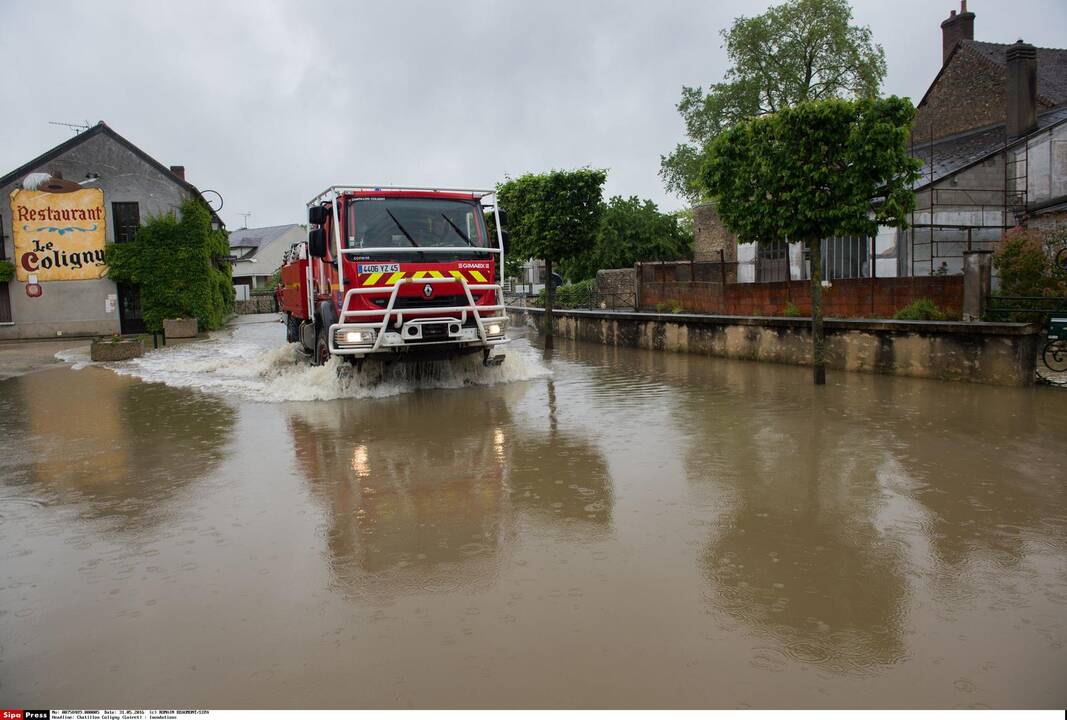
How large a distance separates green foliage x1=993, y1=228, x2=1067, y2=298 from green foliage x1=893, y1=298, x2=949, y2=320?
114cm

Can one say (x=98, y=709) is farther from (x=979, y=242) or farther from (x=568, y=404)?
(x=979, y=242)

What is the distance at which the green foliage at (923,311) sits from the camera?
14312 millimetres

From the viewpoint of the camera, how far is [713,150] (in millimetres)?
12984

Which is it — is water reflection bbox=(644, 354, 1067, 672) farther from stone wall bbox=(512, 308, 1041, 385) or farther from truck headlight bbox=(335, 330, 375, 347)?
truck headlight bbox=(335, 330, 375, 347)

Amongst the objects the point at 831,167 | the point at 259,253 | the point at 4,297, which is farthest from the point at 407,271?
the point at 259,253

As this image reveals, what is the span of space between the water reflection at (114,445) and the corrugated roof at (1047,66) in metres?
29.1

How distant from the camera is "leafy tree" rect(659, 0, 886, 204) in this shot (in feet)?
141

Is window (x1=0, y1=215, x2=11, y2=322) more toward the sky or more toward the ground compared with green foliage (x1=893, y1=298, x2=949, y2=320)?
more toward the sky

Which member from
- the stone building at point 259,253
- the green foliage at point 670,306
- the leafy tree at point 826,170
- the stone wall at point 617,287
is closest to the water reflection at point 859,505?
the leafy tree at point 826,170

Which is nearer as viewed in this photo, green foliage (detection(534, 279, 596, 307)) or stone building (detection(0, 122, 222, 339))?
stone building (detection(0, 122, 222, 339))

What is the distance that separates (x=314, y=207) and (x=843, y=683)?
10.6 meters

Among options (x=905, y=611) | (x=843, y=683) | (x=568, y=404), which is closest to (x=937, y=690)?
(x=843, y=683)

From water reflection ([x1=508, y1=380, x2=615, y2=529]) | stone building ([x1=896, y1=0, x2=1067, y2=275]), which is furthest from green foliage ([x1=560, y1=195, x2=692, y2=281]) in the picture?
water reflection ([x1=508, y1=380, x2=615, y2=529])

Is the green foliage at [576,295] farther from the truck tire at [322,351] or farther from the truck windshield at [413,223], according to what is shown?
the truck windshield at [413,223]
